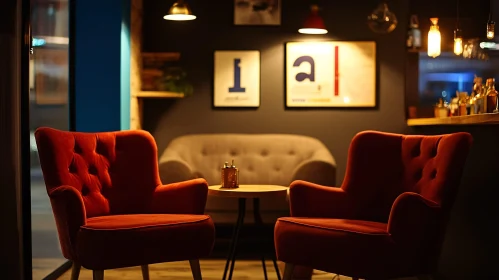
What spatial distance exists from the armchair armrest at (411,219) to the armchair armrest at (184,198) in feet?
4.09

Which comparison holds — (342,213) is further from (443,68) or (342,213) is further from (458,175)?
(443,68)

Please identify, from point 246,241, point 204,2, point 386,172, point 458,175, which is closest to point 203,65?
point 204,2

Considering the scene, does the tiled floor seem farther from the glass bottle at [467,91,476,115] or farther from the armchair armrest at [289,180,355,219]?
the glass bottle at [467,91,476,115]

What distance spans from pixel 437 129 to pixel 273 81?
2028 mm

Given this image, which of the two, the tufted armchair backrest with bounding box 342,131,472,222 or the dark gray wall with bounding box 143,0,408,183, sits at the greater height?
the dark gray wall with bounding box 143,0,408,183

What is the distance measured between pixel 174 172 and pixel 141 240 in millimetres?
2202

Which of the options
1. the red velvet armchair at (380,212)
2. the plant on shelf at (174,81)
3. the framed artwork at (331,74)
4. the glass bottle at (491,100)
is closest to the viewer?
the red velvet armchair at (380,212)

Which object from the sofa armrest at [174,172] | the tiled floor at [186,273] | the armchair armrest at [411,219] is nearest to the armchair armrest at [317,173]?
the tiled floor at [186,273]

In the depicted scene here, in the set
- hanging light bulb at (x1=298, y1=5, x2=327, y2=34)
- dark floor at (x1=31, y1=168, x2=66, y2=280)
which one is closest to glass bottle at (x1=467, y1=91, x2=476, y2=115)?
hanging light bulb at (x1=298, y1=5, x2=327, y2=34)

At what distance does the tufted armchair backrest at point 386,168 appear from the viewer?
3.92m

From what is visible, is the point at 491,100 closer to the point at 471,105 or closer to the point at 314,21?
the point at 471,105

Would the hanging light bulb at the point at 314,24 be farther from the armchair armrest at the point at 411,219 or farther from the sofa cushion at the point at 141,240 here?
the armchair armrest at the point at 411,219

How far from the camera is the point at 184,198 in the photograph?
4184 millimetres

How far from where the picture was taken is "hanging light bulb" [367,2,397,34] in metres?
6.36
